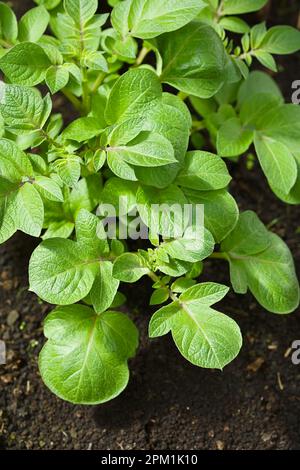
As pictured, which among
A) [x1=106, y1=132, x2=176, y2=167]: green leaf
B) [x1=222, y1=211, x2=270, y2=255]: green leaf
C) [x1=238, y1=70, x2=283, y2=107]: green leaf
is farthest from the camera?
[x1=238, y1=70, x2=283, y2=107]: green leaf

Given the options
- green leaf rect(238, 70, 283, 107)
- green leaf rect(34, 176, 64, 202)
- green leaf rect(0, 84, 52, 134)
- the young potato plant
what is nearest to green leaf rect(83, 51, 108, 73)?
the young potato plant

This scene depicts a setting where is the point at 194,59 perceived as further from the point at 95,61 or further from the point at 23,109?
the point at 23,109

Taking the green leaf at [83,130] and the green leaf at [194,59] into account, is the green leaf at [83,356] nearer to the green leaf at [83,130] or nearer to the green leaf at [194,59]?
the green leaf at [83,130]

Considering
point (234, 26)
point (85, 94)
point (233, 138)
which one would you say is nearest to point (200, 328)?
point (233, 138)

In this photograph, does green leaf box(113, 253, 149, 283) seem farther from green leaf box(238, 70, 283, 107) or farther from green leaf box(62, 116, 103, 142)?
green leaf box(238, 70, 283, 107)

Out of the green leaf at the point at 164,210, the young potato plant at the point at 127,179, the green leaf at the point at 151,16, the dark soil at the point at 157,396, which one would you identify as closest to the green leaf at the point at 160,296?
the young potato plant at the point at 127,179

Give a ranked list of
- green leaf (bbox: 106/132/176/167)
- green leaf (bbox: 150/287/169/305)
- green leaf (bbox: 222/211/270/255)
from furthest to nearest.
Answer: green leaf (bbox: 222/211/270/255), green leaf (bbox: 150/287/169/305), green leaf (bbox: 106/132/176/167)

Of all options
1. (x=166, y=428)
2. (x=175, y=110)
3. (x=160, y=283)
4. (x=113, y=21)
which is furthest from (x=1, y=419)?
(x=113, y=21)
